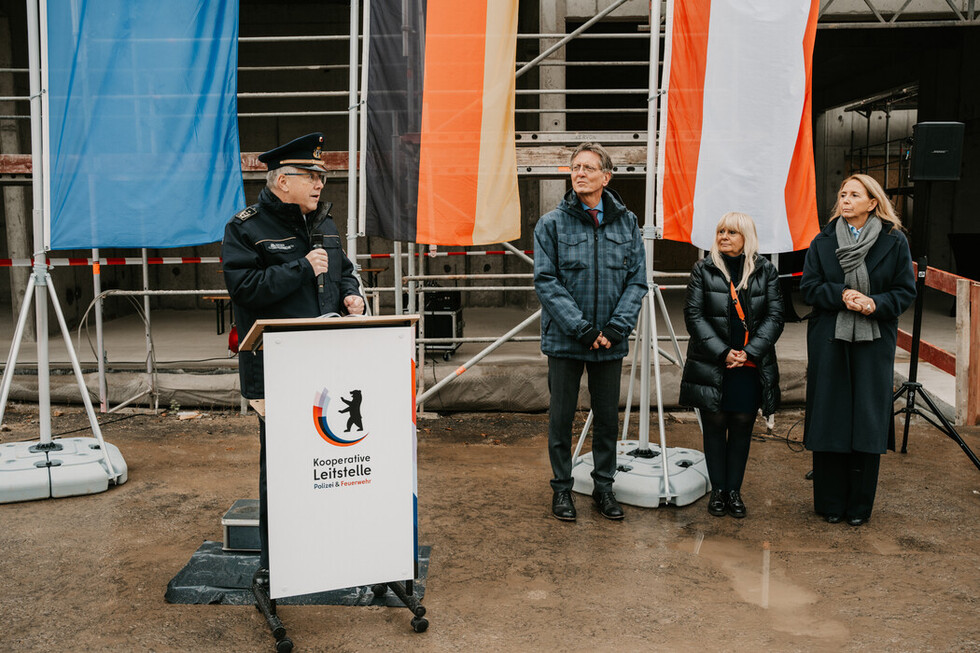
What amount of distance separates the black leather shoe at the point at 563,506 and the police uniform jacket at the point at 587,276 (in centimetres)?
84

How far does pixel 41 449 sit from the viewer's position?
5512 mm

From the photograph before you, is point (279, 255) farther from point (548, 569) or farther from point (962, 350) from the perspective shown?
point (962, 350)

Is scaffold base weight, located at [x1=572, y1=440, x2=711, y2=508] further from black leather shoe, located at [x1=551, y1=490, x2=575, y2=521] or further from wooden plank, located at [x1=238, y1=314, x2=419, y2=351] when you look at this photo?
wooden plank, located at [x1=238, y1=314, x2=419, y2=351]

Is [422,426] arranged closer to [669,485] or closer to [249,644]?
[669,485]

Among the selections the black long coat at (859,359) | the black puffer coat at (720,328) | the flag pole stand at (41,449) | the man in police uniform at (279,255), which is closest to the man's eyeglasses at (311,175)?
the man in police uniform at (279,255)

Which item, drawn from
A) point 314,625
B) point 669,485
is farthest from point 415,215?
point 314,625

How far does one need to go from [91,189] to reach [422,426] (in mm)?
3123

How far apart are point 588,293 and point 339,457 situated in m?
1.91

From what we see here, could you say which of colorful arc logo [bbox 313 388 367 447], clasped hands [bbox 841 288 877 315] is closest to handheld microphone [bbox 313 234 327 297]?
colorful arc logo [bbox 313 388 367 447]

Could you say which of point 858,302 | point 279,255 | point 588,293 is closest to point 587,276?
point 588,293

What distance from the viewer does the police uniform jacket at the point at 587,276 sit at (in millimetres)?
4676

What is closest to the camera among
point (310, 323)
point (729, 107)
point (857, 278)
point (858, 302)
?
point (310, 323)

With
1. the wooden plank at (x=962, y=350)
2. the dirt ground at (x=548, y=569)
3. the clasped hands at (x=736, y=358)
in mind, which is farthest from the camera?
the wooden plank at (x=962, y=350)

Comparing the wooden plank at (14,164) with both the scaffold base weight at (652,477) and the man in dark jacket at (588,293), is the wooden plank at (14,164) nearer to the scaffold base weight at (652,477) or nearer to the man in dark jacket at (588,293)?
the man in dark jacket at (588,293)
